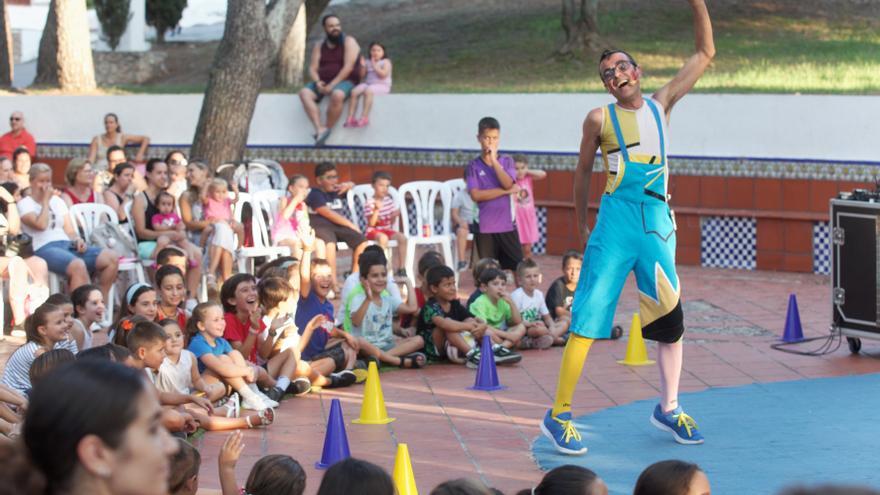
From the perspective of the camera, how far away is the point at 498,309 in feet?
31.9

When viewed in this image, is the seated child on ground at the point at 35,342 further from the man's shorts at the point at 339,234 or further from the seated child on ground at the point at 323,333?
the man's shorts at the point at 339,234

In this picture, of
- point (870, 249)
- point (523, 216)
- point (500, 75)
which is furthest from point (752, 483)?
point (500, 75)

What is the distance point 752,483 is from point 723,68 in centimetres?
1314

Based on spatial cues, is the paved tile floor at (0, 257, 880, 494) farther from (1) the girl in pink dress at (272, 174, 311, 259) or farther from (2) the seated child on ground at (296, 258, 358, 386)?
(1) the girl in pink dress at (272, 174, 311, 259)

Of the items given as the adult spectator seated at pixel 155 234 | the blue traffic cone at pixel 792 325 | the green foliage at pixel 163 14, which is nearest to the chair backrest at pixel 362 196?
the adult spectator seated at pixel 155 234

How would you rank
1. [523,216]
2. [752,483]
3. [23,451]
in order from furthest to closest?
[523,216]
[752,483]
[23,451]

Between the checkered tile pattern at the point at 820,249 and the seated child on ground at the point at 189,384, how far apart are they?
759 centimetres

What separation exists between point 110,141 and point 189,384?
31.4 feet

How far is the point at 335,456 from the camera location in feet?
21.6

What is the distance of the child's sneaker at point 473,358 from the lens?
912 cm

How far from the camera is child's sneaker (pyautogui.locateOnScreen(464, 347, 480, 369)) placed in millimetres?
9125

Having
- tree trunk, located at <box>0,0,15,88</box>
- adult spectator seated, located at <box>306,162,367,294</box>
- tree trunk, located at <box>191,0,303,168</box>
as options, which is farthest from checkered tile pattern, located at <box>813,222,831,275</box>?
tree trunk, located at <box>0,0,15,88</box>

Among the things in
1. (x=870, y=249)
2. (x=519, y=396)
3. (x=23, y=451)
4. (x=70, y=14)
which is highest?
(x=70, y=14)

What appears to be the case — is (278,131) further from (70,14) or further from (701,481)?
(701,481)
